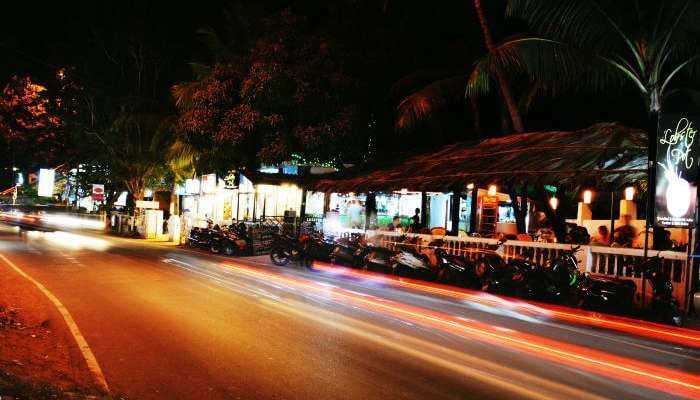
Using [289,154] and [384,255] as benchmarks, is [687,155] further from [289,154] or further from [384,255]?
[289,154]

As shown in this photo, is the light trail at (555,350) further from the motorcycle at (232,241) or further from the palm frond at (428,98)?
the motorcycle at (232,241)

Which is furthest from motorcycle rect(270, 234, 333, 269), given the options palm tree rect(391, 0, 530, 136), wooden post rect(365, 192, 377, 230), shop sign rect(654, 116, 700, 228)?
shop sign rect(654, 116, 700, 228)

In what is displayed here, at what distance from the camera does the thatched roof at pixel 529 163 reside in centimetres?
1271

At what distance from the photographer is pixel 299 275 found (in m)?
16.3

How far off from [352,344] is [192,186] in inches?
1049

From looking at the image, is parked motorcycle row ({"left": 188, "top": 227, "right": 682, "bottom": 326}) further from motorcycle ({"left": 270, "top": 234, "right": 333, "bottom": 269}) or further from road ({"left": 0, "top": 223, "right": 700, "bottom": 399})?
road ({"left": 0, "top": 223, "right": 700, "bottom": 399})

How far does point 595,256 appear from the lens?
1320cm

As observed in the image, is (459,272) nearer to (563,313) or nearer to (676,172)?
(563,313)

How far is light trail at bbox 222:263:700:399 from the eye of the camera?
6953 millimetres

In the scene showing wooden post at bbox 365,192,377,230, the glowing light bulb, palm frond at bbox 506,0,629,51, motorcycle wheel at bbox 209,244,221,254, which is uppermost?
palm frond at bbox 506,0,629,51

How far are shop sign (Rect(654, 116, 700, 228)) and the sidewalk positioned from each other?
31.5 feet

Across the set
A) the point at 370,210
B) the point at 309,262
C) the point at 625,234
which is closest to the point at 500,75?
the point at 625,234

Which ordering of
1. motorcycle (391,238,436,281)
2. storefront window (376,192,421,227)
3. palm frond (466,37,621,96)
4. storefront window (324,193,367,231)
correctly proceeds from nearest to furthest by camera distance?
1. palm frond (466,37,621,96)
2. motorcycle (391,238,436,281)
3. storefront window (324,193,367,231)
4. storefront window (376,192,421,227)

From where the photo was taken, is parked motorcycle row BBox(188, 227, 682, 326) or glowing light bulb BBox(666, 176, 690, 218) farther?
parked motorcycle row BBox(188, 227, 682, 326)
